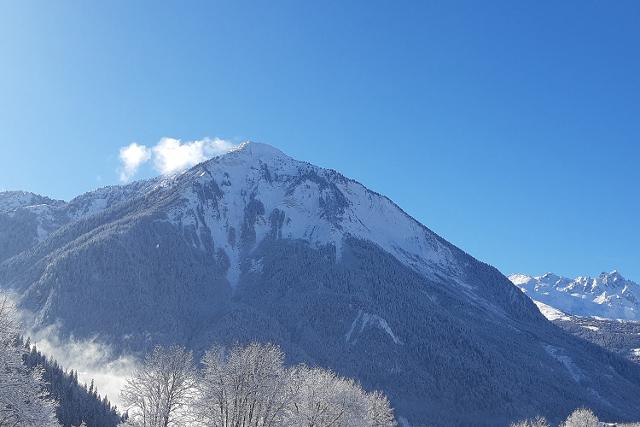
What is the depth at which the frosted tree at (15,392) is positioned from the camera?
1603 inches

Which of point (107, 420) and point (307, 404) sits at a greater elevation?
point (307, 404)

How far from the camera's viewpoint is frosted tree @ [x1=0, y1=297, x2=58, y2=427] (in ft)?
134

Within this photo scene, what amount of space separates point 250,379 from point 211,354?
554cm


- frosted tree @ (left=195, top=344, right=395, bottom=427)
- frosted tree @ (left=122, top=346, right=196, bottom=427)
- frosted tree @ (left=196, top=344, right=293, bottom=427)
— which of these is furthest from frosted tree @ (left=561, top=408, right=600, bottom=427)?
frosted tree @ (left=122, top=346, right=196, bottom=427)

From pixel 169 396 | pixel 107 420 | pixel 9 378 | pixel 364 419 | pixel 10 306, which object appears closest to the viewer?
pixel 9 378

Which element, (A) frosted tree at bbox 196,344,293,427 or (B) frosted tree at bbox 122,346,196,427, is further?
(A) frosted tree at bbox 196,344,293,427

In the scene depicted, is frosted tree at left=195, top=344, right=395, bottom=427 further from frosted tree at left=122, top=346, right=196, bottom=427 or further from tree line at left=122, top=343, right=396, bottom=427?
frosted tree at left=122, top=346, right=196, bottom=427

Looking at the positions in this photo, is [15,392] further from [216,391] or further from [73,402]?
[73,402]

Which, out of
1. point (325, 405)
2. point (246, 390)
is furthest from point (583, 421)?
point (246, 390)

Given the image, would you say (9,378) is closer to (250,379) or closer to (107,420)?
(250,379)

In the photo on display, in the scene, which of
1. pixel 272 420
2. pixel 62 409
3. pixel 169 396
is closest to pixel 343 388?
pixel 272 420

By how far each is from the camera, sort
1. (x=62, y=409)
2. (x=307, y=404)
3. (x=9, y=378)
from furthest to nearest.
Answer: (x=62, y=409) < (x=307, y=404) < (x=9, y=378)

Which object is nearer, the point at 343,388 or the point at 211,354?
the point at 211,354

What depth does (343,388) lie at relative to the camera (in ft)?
268
